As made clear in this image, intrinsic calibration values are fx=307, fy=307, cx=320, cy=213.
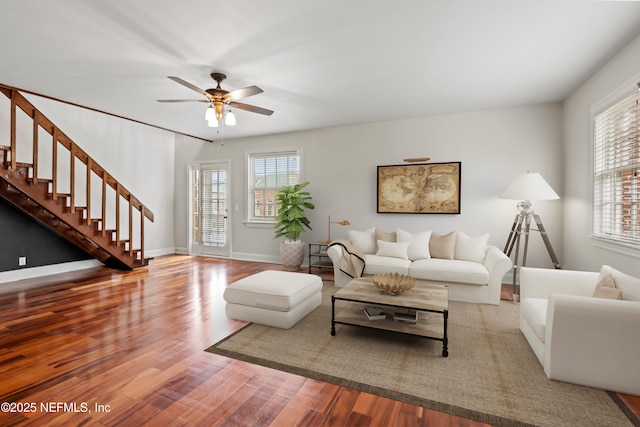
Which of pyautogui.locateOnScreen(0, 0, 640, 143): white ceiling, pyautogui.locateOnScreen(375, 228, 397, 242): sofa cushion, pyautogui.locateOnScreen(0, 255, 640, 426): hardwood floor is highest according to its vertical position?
pyautogui.locateOnScreen(0, 0, 640, 143): white ceiling

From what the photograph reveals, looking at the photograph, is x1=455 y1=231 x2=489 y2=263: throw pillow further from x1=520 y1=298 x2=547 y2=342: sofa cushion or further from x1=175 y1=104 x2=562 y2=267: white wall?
x1=520 y1=298 x2=547 y2=342: sofa cushion

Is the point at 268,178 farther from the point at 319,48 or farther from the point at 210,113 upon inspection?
the point at 319,48

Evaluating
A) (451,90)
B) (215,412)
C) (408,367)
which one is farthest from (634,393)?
(451,90)

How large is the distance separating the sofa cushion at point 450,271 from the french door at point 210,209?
4.34 metres

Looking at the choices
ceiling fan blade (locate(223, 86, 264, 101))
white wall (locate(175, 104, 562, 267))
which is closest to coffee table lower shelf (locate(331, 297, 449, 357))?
ceiling fan blade (locate(223, 86, 264, 101))

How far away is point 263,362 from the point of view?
2.30 metres

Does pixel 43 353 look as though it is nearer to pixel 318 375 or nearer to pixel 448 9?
pixel 318 375

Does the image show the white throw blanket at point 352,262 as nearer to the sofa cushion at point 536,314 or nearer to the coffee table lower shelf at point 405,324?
the coffee table lower shelf at point 405,324

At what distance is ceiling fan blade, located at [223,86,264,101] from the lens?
3.12m

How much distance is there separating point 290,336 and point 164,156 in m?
5.99

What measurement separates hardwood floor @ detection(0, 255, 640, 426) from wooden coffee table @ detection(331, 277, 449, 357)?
0.72 m

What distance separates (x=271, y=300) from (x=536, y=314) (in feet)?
7.28

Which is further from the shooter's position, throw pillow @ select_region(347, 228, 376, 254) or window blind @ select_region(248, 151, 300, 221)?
window blind @ select_region(248, 151, 300, 221)

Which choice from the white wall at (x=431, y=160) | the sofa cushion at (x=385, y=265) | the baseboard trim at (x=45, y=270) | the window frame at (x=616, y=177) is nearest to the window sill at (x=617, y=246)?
the window frame at (x=616, y=177)
